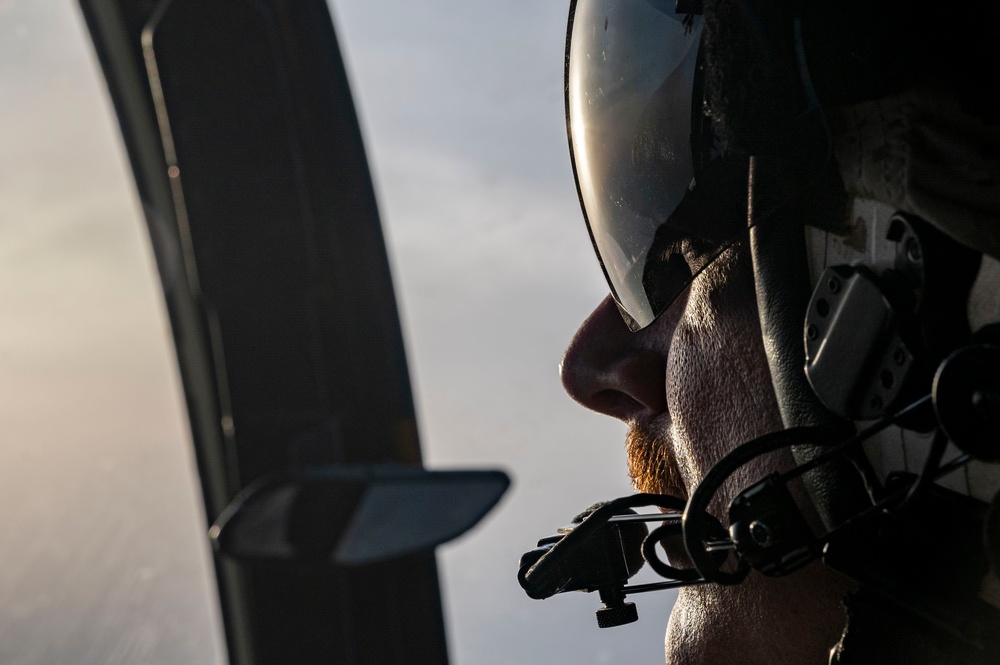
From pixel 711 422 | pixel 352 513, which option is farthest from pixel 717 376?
pixel 352 513

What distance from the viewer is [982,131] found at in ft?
2.12

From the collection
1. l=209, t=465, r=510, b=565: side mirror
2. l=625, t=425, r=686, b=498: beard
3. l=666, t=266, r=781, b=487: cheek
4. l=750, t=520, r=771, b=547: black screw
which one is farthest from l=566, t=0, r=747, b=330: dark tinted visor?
l=209, t=465, r=510, b=565: side mirror

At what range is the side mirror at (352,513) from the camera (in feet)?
7.65

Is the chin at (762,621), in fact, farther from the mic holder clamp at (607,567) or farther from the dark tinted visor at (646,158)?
the dark tinted visor at (646,158)

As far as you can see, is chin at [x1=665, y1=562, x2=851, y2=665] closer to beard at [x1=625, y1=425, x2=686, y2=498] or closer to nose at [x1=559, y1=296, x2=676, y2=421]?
beard at [x1=625, y1=425, x2=686, y2=498]

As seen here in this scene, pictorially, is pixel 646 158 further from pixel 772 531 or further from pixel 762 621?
pixel 762 621

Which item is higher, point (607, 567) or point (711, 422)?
point (711, 422)

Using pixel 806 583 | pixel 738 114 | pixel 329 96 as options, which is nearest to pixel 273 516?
pixel 329 96

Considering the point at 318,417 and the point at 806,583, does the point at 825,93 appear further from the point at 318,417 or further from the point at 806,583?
the point at 318,417

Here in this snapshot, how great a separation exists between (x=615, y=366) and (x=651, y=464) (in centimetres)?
15

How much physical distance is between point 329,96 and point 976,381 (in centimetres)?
225

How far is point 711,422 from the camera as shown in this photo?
100 centimetres

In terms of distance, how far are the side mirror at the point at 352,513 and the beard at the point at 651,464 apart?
1113mm

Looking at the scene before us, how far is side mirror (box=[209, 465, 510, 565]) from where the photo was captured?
2.33 meters
